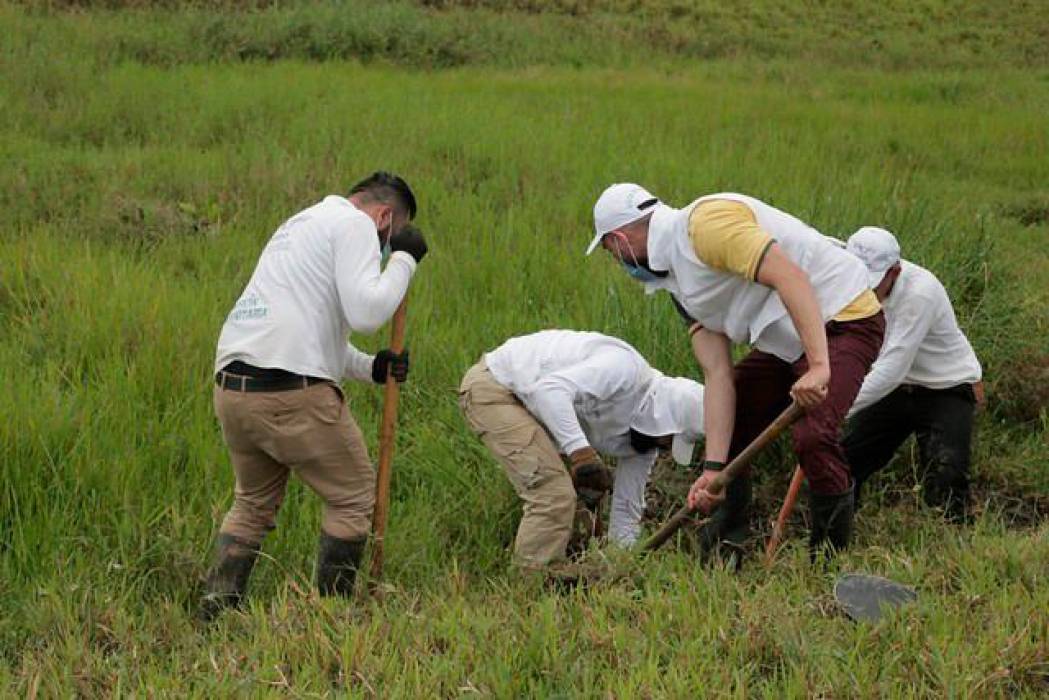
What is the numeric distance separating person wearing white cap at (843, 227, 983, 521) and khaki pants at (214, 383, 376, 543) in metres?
1.94

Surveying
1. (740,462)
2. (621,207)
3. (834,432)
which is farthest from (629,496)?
(621,207)

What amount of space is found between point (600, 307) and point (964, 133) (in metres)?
7.85

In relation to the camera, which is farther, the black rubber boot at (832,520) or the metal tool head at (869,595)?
the black rubber boot at (832,520)

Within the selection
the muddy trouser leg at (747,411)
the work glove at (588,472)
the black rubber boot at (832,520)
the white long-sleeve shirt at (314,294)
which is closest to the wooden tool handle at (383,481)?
the white long-sleeve shirt at (314,294)

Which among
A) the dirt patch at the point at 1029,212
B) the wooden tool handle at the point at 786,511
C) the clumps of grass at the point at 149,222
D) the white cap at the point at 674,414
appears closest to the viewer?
the white cap at the point at 674,414

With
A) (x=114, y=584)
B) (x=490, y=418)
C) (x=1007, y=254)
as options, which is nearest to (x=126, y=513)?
(x=114, y=584)

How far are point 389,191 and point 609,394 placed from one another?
1072 mm

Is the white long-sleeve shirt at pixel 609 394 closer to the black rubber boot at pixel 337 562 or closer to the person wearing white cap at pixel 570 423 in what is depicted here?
the person wearing white cap at pixel 570 423

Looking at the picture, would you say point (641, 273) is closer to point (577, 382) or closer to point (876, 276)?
point (577, 382)

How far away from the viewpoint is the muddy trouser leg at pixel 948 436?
16.5ft

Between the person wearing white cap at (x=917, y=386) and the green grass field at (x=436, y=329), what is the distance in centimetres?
26

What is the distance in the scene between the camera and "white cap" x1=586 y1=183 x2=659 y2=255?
4.21 metres

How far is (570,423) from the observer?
4.32m

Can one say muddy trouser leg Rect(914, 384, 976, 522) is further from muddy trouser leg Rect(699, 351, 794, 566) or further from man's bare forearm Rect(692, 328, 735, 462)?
man's bare forearm Rect(692, 328, 735, 462)
